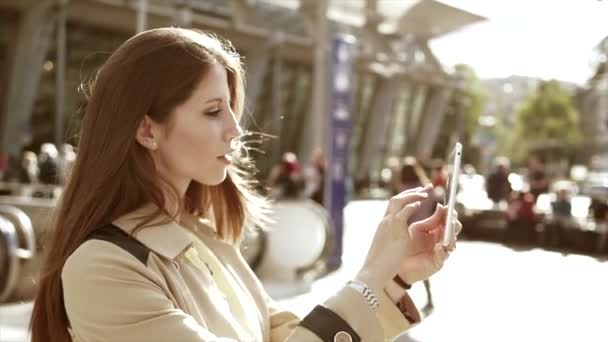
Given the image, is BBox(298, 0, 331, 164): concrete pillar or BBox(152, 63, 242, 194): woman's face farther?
BBox(298, 0, 331, 164): concrete pillar

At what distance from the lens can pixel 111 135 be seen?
1.59m

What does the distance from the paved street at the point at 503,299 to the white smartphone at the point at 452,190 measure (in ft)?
6.12

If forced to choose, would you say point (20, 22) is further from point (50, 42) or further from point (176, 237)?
point (176, 237)

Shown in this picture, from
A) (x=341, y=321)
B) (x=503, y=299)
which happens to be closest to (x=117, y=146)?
(x=341, y=321)

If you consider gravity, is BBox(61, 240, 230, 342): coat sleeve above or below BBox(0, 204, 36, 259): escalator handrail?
above

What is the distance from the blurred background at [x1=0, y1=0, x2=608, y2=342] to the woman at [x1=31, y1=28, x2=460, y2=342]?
0.49ft

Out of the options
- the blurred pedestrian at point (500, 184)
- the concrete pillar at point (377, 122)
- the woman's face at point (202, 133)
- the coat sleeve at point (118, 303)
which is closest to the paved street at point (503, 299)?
the woman's face at point (202, 133)

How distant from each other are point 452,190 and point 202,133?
0.51 m

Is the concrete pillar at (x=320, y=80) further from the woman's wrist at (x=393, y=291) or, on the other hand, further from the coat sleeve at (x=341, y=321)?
the coat sleeve at (x=341, y=321)

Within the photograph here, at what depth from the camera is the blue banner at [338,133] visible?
34.8 ft

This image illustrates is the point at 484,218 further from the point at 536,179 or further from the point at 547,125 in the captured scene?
the point at 547,125

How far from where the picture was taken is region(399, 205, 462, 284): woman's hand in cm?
162

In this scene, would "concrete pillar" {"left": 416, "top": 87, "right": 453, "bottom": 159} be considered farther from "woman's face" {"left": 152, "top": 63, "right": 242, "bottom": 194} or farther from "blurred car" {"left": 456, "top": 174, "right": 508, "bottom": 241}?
"woman's face" {"left": 152, "top": 63, "right": 242, "bottom": 194}

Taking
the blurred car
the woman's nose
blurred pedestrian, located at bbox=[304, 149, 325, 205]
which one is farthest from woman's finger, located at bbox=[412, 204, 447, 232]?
the blurred car
